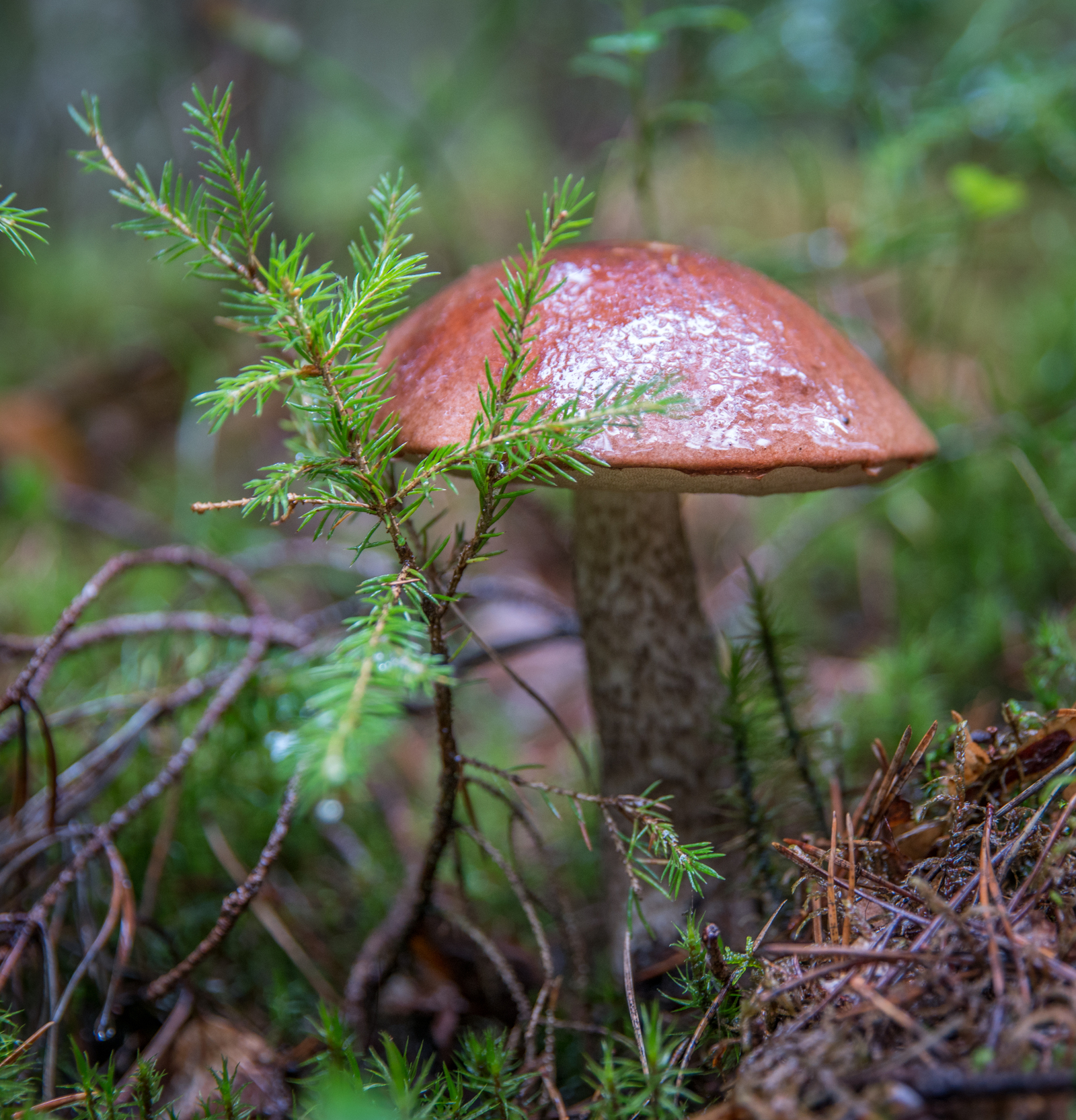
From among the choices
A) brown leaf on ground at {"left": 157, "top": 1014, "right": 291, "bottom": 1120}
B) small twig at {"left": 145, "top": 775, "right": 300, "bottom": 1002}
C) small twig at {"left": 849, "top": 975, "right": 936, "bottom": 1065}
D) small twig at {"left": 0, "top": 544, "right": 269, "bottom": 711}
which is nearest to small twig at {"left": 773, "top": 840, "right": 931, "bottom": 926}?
small twig at {"left": 849, "top": 975, "right": 936, "bottom": 1065}

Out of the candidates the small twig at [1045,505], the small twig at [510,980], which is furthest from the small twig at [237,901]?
the small twig at [1045,505]

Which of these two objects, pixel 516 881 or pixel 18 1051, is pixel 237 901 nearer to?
pixel 18 1051

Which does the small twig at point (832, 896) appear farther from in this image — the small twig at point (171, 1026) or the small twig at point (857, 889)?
the small twig at point (171, 1026)

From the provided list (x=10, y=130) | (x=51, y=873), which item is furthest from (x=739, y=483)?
(x=10, y=130)

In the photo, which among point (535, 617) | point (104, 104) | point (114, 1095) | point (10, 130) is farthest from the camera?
point (104, 104)

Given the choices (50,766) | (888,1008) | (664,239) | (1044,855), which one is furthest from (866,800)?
(664,239)

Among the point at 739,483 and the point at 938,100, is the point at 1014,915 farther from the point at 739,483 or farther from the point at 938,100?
the point at 938,100
